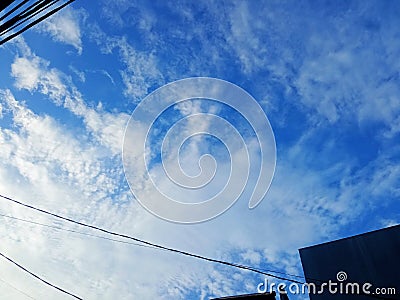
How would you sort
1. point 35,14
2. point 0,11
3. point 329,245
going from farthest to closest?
point 329,245 → point 0,11 → point 35,14

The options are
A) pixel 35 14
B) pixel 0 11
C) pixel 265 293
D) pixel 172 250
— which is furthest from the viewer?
pixel 265 293

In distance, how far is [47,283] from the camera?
8.86 metres

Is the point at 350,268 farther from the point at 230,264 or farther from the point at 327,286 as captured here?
the point at 230,264

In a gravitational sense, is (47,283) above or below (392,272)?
below

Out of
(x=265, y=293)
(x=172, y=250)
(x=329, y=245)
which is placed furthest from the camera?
(x=329, y=245)

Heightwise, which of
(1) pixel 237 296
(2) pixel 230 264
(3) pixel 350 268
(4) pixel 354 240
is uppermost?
(4) pixel 354 240

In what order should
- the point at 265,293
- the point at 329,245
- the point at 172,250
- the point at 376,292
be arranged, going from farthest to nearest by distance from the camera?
the point at 329,245 < the point at 376,292 < the point at 265,293 < the point at 172,250

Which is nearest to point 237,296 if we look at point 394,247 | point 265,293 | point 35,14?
point 265,293

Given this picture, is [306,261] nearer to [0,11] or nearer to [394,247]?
[394,247]

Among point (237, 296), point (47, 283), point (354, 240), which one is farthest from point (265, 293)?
point (47, 283)

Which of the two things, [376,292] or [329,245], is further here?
[329,245]

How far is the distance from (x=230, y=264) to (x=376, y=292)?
297 inches

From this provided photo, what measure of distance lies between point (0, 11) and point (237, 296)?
10.0 meters

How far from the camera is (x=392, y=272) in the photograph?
1197cm
